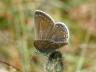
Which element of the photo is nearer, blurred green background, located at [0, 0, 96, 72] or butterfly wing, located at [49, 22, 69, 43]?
butterfly wing, located at [49, 22, 69, 43]

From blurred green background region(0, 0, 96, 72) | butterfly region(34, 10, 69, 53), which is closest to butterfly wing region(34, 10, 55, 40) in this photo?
butterfly region(34, 10, 69, 53)

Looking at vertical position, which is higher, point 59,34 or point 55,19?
point 55,19

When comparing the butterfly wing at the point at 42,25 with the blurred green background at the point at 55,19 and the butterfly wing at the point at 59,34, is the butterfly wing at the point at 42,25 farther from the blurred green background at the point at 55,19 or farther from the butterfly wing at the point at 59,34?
the blurred green background at the point at 55,19

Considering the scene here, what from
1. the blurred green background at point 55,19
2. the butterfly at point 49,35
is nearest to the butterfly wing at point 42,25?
the butterfly at point 49,35

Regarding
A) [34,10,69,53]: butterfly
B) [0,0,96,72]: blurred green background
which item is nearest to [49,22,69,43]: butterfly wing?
[34,10,69,53]: butterfly

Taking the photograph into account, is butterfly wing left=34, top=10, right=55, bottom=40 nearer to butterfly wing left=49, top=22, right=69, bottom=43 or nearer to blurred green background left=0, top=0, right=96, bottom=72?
butterfly wing left=49, top=22, right=69, bottom=43

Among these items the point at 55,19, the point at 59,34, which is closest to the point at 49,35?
the point at 59,34

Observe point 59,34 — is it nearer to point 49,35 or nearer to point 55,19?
point 49,35
